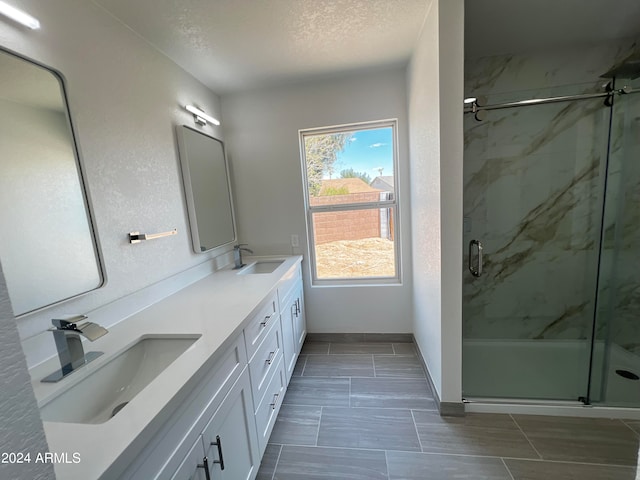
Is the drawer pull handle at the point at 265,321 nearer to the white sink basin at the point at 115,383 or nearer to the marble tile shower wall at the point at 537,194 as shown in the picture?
the white sink basin at the point at 115,383

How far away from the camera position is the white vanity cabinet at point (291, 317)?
1978 millimetres

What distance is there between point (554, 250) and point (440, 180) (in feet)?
5.02

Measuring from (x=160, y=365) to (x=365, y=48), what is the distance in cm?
236

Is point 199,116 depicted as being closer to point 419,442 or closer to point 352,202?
point 352,202

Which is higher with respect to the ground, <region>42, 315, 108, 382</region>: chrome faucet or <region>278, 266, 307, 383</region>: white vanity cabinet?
<region>42, 315, 108, 382</region>: chrome faucet

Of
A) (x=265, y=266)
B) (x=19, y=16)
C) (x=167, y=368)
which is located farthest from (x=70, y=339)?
(x=265, y=266)

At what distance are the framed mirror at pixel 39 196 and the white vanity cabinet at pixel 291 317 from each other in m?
1.11

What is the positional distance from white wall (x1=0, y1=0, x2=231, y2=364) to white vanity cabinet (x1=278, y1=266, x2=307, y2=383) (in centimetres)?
77

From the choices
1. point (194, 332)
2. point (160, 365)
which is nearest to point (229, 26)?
point (194, 332)

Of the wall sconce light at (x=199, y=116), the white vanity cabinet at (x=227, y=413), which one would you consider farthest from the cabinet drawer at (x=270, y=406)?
the wall sconce light at (x=199, y=116)

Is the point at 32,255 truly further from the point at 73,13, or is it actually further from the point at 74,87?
the point at 73,13

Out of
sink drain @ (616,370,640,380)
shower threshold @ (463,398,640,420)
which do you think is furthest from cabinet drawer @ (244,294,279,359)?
sink drain @ (616,370,640,380)

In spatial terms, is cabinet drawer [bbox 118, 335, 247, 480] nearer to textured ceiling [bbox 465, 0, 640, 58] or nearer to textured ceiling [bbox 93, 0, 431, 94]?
textured ceiling [bbox 93, 0, 431, 94]

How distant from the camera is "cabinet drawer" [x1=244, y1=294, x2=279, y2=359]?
1357 mm
